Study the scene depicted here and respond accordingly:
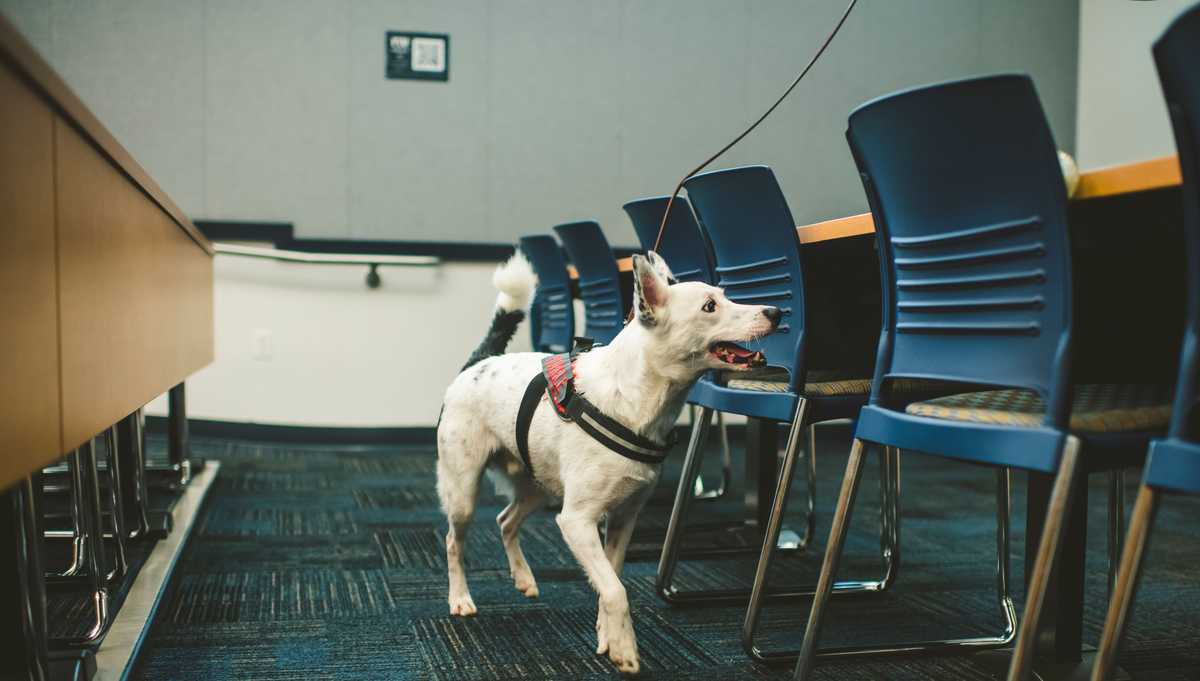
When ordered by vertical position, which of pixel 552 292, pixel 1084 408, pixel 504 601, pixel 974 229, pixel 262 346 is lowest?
pixel 504 601

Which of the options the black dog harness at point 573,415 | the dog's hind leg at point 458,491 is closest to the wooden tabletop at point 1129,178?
the black dog harness at point 573,415

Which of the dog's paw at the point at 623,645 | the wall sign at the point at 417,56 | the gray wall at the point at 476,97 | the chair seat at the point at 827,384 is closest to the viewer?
the dog's paw at the point at 623,645

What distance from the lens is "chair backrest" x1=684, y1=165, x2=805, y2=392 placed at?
188cm

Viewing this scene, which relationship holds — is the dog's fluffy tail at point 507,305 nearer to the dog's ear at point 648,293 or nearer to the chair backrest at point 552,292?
the dog's ear at point 648,293

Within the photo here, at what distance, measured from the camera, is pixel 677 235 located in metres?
2.49

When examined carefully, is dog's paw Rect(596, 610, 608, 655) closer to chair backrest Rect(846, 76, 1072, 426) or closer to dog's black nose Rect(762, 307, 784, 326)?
dog's black nose Rect(762, 307, 784, 326)

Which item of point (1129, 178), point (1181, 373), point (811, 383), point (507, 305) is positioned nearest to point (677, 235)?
point (507, 305)

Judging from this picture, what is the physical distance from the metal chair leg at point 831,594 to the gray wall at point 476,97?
3.19 metres

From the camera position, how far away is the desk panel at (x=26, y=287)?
832 mm

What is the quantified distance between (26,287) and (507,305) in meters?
1.46

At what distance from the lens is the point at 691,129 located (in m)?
5.13

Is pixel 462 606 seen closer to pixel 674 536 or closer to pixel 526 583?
pixel 526 583

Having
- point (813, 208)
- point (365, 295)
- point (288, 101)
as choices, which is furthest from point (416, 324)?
point (813, 208)

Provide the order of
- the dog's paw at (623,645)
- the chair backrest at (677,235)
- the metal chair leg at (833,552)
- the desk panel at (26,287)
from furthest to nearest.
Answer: the chair backrest at (677,235)
the dog's paw at (623,645)
the metal chair leg at (833,552)
the desk panel at (26,287)
